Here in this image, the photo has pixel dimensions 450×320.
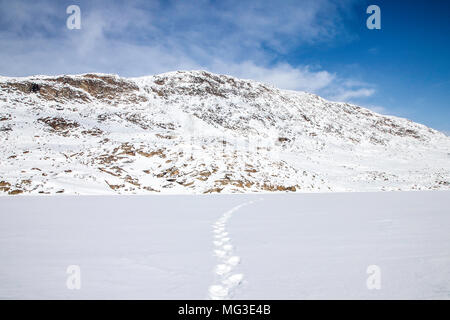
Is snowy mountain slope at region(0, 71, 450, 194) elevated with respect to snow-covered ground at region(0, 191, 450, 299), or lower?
elevated

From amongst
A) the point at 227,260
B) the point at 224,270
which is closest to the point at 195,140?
the point at 227,260

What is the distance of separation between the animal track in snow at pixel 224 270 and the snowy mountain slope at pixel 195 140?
1751 cm

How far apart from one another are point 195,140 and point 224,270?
33147 millimetres

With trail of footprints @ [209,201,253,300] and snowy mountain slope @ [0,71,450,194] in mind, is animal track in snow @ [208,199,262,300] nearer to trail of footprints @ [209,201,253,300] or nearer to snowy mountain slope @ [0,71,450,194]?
trail of footprints @ [209,201,253,300]

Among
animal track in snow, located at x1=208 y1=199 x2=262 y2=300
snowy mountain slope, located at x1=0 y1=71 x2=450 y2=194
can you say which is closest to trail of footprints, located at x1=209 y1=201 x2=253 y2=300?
animal track in snow, located at x1=208 y1=199 x2=262 y2=300

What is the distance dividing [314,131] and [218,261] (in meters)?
67.8

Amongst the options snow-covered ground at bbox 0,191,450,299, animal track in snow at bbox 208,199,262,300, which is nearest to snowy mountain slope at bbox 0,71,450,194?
snow-covered ground at bbox 0,191,450,299

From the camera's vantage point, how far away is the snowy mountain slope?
82.0ft

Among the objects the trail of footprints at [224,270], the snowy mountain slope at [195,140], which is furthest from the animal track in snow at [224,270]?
the snowy mountain slope at [195,140]

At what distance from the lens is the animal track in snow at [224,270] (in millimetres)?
3150

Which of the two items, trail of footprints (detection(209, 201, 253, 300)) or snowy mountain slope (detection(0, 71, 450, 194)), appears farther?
snowy mountain slope (detection(0, 71, 450, 194))

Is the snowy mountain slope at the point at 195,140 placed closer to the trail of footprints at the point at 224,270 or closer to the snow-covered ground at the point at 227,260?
the snow-covered ground at the point at 227,260
